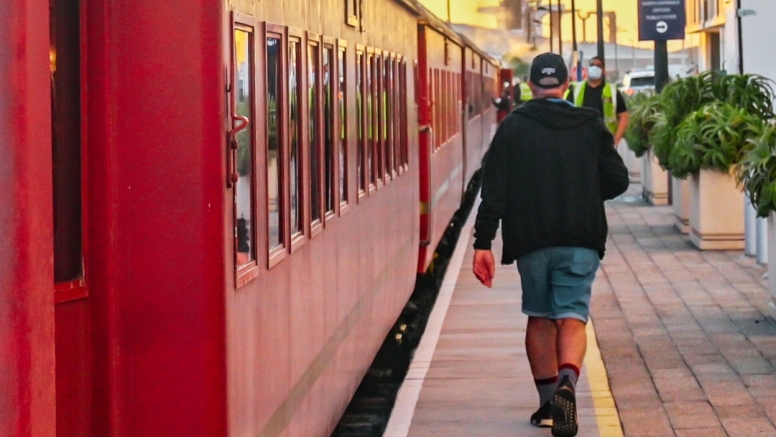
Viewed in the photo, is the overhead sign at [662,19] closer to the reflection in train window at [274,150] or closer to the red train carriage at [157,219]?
the red train carriage at [157,219]

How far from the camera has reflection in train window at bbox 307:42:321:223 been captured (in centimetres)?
564

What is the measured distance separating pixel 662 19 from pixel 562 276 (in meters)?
15.8

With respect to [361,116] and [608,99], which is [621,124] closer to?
[608,99]

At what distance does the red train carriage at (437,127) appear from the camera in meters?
12.7

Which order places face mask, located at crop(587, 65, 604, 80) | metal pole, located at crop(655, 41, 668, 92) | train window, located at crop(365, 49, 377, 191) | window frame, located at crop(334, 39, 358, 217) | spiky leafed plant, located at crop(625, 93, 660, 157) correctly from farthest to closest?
1. metal pole, located at crop(655, 41, 668, 92)
2. spiky leafed plant, located at crop(625, 93, 660, 157)
3. face mask, located at crop(587, 65, 604, 80)
4. train window, located at crop(365, 49, 377, 191)
5. window frame, located at crop(334, 39, 358, 217)

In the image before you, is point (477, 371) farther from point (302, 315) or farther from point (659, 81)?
point (659, 81)

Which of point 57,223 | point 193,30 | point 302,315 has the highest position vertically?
point 193,30

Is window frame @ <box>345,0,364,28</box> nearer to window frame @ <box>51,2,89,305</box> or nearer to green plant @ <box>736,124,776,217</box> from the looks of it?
window frame @ <box>51,2,89,305</box>

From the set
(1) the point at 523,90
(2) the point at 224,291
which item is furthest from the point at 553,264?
(1) the point at 523,90

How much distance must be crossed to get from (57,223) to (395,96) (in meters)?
6.62

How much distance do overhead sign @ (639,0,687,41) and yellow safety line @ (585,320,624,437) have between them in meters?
12.6

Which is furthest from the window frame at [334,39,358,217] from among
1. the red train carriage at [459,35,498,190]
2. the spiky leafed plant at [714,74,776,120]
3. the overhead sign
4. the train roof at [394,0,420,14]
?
the overhead sign

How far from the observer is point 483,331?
34.3 feet

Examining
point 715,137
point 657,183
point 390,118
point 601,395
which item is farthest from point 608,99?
point 601,395
